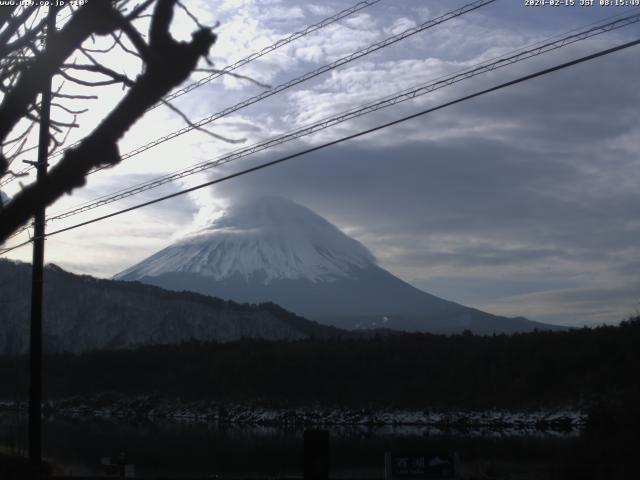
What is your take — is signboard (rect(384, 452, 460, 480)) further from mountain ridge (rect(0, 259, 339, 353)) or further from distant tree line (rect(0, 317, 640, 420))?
mountain ridge (rect(0, 259, 339, 353))

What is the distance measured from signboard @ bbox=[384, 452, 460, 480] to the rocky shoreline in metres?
44.5

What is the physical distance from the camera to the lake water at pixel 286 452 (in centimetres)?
2495

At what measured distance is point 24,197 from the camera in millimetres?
3377

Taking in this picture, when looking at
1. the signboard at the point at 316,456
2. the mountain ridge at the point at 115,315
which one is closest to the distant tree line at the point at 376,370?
the mountain ridge at the point at 115,315

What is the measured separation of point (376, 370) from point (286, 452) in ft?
148

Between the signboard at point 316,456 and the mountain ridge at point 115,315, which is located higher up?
the mountain ridge at point 115,315

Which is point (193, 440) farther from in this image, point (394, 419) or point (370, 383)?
point (370, 383)

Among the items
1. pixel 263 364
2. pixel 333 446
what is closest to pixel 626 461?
pixel 333 446

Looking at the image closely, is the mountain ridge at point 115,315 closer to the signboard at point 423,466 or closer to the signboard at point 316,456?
the signboard at point 423,466

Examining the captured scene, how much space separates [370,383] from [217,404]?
14.4m

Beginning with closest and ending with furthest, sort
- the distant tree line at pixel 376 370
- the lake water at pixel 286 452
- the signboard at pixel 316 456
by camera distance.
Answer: the signboard at pixel 316 456, the lake water at pixel 286 452, the distant tree line at pixel 376 370

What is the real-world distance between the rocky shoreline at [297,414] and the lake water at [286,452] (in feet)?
44.6

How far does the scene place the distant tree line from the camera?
68875 mm

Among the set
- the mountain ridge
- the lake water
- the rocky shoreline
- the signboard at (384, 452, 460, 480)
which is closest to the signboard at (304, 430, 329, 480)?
the signboard at (384, 452, 460, 480)
